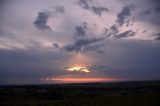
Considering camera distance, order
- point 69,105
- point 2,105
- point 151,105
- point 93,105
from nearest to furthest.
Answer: point 151,105, point 93,105, point 69,105, point 2,105

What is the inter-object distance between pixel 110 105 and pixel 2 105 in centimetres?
1646

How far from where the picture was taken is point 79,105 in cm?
2628

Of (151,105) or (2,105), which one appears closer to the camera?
(151,105)

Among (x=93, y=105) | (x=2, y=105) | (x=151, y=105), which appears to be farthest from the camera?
(x=2, y=105)

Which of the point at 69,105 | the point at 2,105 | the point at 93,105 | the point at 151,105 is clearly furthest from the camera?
the point at 2,105

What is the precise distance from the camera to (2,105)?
3541 cm

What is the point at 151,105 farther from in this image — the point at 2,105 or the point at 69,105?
the point at 2,105

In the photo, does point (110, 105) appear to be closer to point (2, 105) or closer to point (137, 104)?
point (137, 104)

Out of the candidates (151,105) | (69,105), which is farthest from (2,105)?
(151,105)

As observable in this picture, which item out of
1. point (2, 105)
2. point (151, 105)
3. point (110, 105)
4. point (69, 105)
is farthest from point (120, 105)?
point (2, 105)

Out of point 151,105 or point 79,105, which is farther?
point 79,105

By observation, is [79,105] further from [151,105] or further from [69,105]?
[151,105]

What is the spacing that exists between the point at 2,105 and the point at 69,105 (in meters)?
12.4

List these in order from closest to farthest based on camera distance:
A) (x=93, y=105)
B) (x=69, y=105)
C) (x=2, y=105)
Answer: (x=93, y=105) → (x=69, y=105) → (x=2, y=105)
